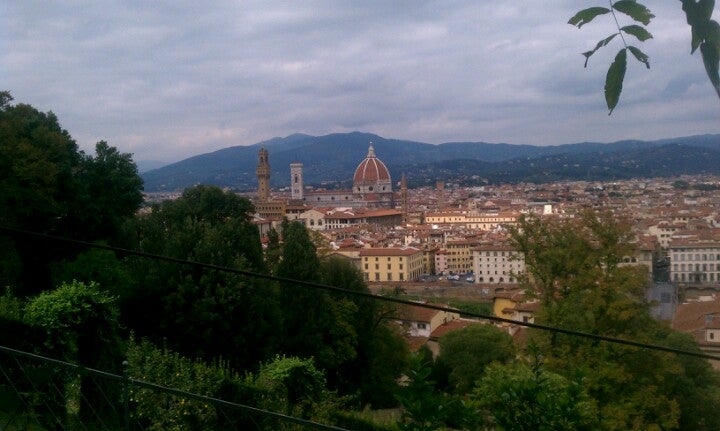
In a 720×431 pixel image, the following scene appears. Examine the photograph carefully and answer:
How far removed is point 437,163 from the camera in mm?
83312

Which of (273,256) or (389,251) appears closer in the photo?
(273,256)

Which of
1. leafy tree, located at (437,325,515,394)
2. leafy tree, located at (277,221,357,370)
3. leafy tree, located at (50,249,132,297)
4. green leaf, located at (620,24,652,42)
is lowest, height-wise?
leafy tree, located at (437,325,515,394)

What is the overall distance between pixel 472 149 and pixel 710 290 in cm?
8639

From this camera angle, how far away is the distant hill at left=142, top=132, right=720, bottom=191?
43.6 metres

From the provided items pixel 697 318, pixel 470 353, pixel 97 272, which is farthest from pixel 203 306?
pixel 697 318

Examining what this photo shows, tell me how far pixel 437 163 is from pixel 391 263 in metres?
61.2

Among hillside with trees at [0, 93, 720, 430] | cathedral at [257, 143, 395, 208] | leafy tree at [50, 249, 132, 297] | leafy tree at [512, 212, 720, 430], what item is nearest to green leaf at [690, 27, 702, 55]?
hillside with trees at [0, 93, 720, 430]

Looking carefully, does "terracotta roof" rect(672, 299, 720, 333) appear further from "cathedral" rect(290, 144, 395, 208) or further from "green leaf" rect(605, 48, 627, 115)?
"cathedral" rect(290, 144, 395, 208)

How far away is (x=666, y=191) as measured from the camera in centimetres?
3844

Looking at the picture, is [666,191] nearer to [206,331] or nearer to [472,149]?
[206,331]

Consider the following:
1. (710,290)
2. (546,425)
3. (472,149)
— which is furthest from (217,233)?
(472,149)

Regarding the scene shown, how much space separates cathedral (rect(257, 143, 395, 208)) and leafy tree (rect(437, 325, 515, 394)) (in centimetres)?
4609

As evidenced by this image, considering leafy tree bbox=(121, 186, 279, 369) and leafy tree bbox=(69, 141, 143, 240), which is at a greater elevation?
leafy tree bbox=(69, 141, 143, 240)

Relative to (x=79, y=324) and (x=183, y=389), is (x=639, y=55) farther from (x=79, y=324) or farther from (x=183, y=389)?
(x=79, y=324)
